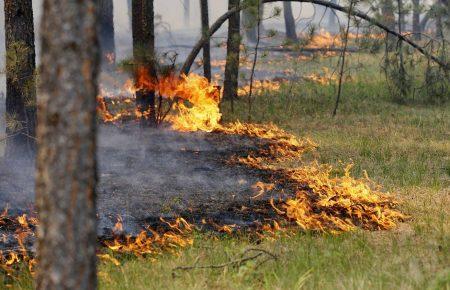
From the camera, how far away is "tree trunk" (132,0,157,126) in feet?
37.0

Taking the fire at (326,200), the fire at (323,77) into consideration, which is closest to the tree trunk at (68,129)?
the fire at (326,200)

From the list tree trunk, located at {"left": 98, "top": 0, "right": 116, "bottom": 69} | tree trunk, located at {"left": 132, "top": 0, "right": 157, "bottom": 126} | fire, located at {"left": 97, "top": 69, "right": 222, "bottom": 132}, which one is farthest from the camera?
tree trunk, located at {"left": 98, "top": 0, "right": 116, "bottom": 69}

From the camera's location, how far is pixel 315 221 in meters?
6.44

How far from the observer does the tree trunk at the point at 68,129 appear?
2826 mm

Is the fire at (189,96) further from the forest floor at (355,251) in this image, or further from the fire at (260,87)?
the fire at (260,87)

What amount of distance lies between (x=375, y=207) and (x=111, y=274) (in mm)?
3116

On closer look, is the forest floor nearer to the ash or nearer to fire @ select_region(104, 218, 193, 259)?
fire @ select_region(104, 218, 193, 259)

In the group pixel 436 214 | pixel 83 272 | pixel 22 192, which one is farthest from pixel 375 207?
pixel 83 272

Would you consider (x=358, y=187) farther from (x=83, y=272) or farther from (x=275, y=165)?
(x=83, y=272)

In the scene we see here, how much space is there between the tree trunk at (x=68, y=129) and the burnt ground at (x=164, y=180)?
10.9 ft

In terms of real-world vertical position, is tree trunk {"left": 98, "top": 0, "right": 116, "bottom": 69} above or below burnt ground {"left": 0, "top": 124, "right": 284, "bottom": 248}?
above

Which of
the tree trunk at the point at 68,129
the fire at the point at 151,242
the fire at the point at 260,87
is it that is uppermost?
the tree trunk at the point at 68,129

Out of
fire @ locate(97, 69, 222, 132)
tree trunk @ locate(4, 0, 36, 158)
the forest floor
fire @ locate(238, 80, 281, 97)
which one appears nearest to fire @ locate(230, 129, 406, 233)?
the forest floor

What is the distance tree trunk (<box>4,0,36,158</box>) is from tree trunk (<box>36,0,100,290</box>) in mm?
5317
